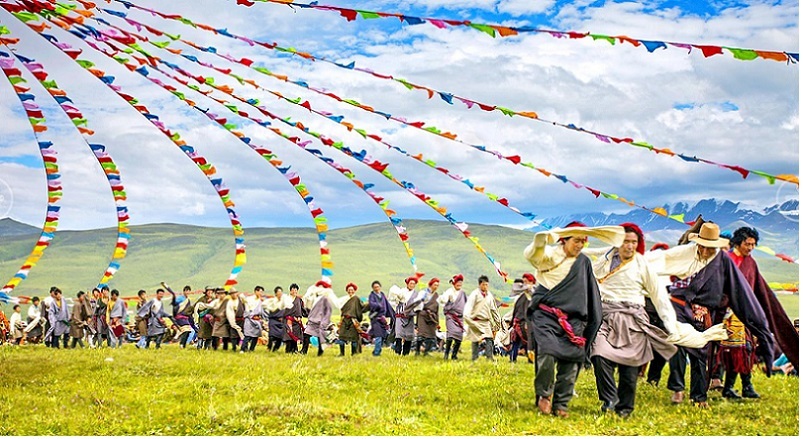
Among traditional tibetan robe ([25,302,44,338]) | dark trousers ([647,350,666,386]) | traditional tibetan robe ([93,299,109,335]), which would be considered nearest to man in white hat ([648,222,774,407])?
dark trousers ([647,350,666,386])

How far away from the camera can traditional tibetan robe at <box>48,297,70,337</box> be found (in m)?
22.0

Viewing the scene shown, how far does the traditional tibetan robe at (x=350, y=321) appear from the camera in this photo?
63.3 feet

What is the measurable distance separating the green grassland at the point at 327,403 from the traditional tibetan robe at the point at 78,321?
7.07m

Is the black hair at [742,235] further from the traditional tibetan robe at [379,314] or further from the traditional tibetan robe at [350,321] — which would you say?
the traditional tibetan robe at [379,314]

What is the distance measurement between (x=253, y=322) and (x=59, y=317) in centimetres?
516

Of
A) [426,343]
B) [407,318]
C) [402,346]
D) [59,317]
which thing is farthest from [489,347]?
[59,317]

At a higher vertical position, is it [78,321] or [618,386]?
[618,386]

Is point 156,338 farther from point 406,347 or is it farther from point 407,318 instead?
point 407,318

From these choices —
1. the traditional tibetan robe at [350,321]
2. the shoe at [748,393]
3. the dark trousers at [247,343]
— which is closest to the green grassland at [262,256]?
the dark trousers at [247,343]

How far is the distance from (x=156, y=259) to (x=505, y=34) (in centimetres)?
8641

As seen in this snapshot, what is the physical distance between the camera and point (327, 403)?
10.5m

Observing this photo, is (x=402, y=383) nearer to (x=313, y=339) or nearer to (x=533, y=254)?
(x=533, y=254)

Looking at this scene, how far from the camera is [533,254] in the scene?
31.8 ft

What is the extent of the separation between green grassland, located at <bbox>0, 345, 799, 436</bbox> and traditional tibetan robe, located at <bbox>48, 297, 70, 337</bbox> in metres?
7.21
